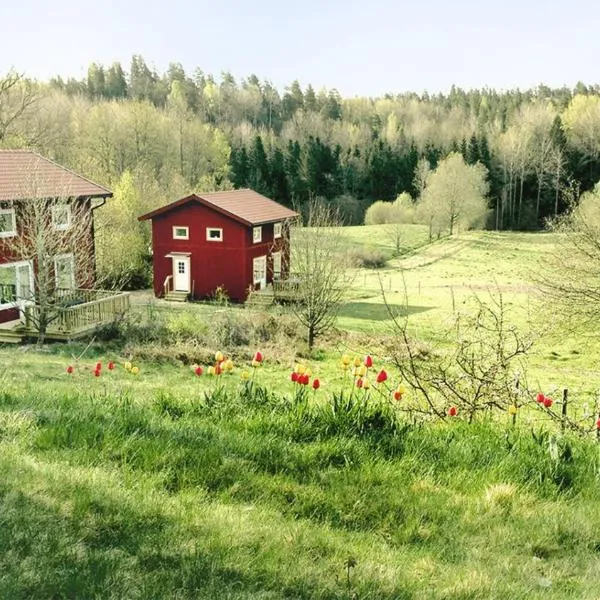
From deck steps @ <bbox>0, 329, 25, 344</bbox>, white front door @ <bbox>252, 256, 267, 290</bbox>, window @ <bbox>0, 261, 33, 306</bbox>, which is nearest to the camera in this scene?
deck steps @ <bbox>0, 329, 25, 344</bbox>

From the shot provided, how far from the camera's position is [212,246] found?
3403cm

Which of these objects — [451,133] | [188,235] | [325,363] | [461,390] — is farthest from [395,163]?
[461,390]

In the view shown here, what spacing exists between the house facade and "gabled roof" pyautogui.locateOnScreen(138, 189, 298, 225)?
8.61 m

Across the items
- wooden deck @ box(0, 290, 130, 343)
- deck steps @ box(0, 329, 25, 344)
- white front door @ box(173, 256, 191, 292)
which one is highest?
white front door @ box(173, 256, 191, 292)

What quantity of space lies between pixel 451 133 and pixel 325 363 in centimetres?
9786

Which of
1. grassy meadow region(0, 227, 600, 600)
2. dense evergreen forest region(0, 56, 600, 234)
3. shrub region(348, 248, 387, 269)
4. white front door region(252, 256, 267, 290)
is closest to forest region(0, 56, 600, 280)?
dense evergreen forest region(0, 56, 600, 234)

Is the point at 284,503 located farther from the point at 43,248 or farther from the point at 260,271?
the point at 260,271

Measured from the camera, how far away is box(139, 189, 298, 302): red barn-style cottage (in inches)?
1318

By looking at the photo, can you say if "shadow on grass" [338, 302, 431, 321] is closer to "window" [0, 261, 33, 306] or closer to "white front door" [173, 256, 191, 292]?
"white front door" [173, 256, 191, 292]

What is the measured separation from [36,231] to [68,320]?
9.61 ft

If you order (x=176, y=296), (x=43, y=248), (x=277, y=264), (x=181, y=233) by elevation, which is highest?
(x=181, y=233)

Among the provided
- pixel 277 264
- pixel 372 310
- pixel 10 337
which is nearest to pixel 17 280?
pixel 10 337

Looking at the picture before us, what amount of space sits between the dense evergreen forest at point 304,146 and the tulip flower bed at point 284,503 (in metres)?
33.7

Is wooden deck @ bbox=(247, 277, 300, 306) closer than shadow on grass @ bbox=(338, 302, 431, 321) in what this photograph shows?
No
